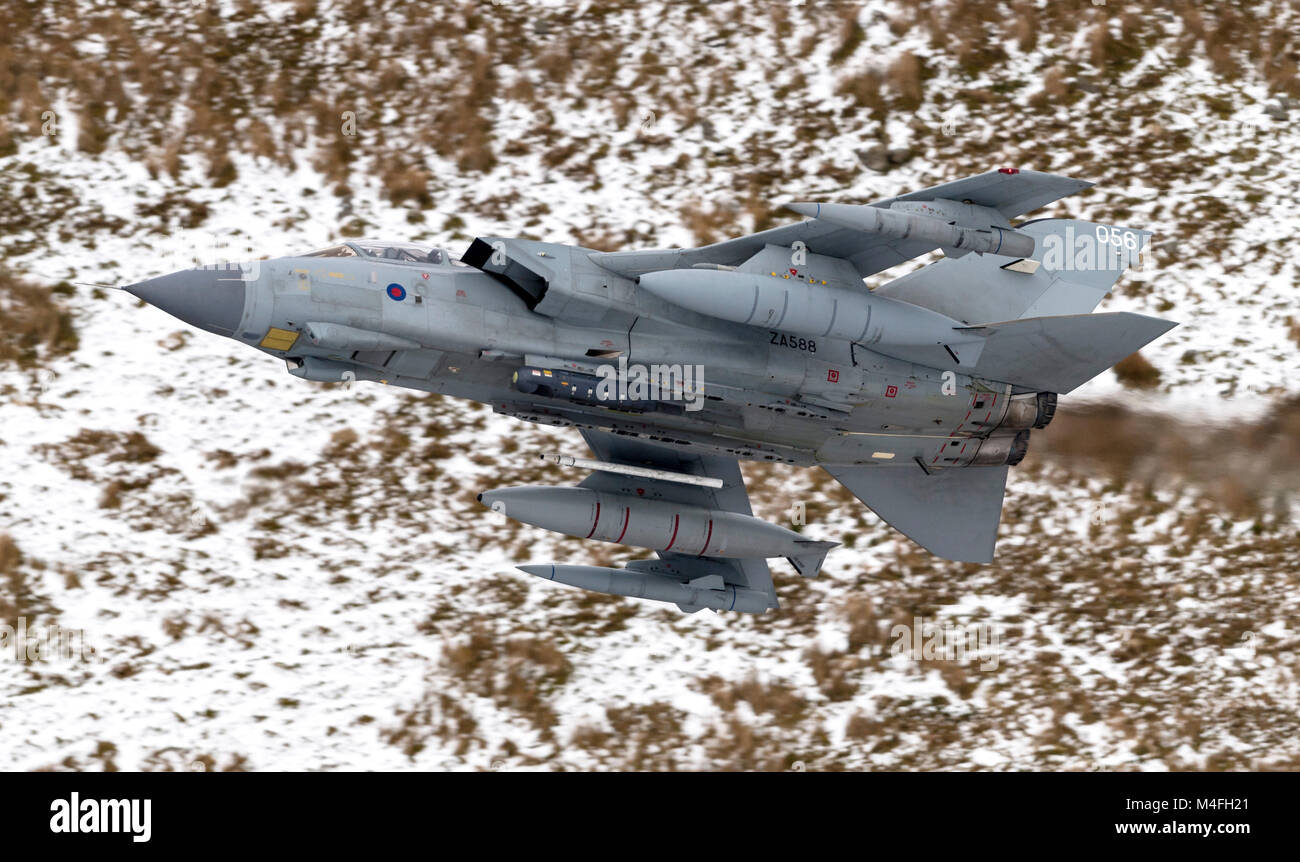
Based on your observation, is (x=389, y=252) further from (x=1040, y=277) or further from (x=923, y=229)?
(x=1040, y=277)

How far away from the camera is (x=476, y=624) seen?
30.3 meters

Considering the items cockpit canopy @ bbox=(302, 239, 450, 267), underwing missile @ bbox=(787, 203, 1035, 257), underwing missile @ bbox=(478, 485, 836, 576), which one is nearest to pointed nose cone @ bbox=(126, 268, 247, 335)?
cockpit canopy @ bbox=(302, 239, 450, 267)

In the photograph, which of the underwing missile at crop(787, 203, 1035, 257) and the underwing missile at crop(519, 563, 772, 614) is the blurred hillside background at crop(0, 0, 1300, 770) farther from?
the underwing missile at crop(787, 203, 1035, 257)

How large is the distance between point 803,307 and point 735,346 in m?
1.52

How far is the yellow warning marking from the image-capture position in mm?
20922

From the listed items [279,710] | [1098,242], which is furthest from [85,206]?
[1098,242]

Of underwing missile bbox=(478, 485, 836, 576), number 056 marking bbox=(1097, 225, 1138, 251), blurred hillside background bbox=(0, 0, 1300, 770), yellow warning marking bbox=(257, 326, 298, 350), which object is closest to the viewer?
yellow warning marking bbox=(257, 326, 298, 350)

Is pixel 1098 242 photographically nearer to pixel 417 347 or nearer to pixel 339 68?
pixel 417 347

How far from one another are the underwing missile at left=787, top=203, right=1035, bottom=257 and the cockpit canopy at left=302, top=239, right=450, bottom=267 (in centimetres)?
475

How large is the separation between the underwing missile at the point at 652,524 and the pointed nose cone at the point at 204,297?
4975 mm

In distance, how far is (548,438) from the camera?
32062 mm

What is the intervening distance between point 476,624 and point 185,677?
5.19 m

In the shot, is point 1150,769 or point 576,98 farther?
point 576,98

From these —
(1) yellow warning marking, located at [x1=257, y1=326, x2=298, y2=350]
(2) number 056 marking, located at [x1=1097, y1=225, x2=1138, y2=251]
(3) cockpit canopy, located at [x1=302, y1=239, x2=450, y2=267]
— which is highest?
(2) number 056 marking, located at [x1=1097, y1=225, x2=1138, y2=251]
